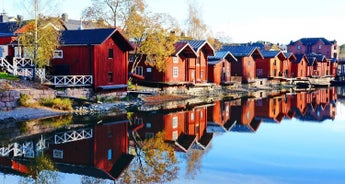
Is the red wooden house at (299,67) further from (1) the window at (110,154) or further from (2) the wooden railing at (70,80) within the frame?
(1) the window at (110,154)

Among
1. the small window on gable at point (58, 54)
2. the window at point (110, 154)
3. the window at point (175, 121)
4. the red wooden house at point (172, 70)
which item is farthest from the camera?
the red wooden house at point (172, 70)

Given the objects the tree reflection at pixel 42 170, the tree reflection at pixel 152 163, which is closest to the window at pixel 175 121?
the tree reflection at pixel 152 163

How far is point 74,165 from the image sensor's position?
1565cm

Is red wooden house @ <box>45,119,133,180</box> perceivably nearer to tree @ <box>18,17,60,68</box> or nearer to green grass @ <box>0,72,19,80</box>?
green grass @ <box>0,72,19,80</box>

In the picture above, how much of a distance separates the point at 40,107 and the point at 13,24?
49.3 feet

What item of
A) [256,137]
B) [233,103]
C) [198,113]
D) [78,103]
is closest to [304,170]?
[256,137]

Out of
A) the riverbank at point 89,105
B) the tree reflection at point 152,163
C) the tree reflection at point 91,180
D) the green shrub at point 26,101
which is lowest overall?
the tree reflection at point 91,180

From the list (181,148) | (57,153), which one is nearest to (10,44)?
(57,153)

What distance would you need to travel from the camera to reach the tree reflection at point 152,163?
13.9m

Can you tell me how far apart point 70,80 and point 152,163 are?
55.1 ft

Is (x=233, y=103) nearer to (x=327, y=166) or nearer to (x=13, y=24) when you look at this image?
(x=13, y=24)

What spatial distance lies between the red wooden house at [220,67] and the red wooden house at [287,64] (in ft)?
53.5

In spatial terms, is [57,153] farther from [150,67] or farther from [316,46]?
[316,46]

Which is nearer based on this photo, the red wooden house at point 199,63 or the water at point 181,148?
the water at point 181,148
